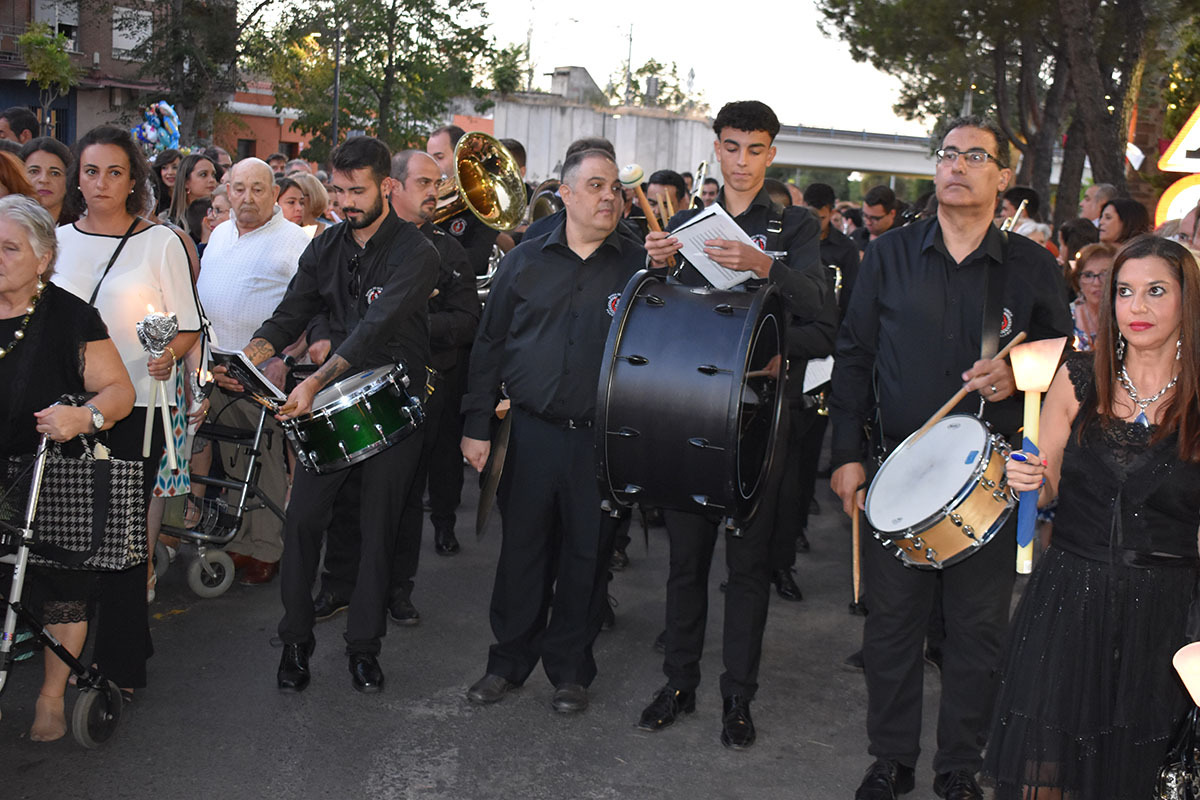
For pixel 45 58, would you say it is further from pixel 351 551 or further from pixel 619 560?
pixel 351 551

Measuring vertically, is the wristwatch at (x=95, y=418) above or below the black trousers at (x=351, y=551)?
above

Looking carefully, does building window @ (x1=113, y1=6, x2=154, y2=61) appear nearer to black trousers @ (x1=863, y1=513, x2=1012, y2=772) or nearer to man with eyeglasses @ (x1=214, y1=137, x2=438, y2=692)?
man with eyeglasses @ (x1=214, y1=137, x2=438, y2=692)

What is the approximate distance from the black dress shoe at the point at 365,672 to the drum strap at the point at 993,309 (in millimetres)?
2810

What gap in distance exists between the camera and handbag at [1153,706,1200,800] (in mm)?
3354

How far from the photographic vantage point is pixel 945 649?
4641 millimetres

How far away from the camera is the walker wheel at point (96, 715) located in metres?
4.62

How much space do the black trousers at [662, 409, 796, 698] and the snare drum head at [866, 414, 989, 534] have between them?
642 millimetres

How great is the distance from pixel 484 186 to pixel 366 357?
312cm

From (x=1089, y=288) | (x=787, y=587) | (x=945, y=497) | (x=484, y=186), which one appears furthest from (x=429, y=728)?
(x=1089, y=288)

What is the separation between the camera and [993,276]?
14.9ft

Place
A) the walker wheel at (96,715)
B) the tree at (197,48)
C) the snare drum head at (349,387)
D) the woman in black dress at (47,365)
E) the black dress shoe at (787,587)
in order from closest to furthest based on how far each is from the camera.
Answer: the woman in black dress at (47,365)
the walker wheel at (96,715)
the snare drum head at (349,387)
the black dress shoe at (787,587)
the tree at (197,48)

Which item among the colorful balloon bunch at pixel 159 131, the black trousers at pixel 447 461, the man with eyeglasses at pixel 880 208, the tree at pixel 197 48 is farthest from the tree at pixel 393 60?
the black trousers at pixel 447 461

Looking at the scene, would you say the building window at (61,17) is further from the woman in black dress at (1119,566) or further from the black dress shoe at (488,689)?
the woman in black dress at (1119,566)

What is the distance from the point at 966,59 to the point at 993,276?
23174mm
